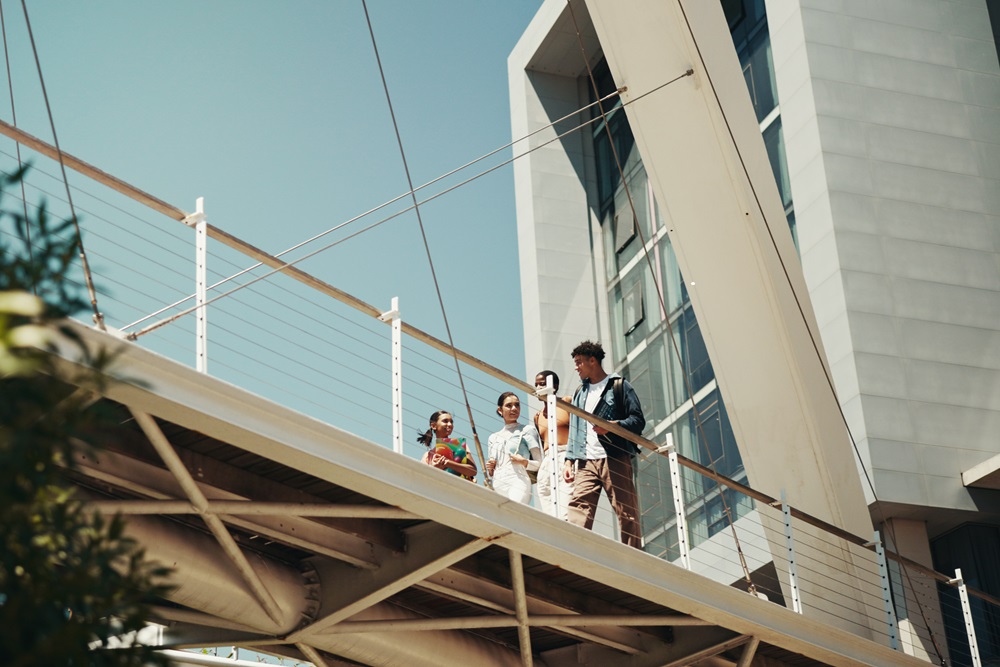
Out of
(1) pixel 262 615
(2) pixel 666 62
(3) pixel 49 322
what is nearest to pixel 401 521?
(1) pixel 262 615

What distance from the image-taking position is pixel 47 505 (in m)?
3.22

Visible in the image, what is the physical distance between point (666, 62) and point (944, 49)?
850cm

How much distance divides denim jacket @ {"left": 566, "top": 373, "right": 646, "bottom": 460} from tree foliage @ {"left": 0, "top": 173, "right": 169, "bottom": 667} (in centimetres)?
753

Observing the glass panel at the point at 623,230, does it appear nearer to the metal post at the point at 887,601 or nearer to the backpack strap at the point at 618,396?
the metal post at the point at 887,601

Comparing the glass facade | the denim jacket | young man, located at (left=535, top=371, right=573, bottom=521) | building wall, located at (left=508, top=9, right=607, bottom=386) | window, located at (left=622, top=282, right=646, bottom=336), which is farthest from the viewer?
building wall, located at (left=508, top=9, right=607, bottom=386)

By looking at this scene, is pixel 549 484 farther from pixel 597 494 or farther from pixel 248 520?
pixel 248 520

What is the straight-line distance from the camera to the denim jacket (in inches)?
424

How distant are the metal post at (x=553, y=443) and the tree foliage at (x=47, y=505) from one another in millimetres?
6750

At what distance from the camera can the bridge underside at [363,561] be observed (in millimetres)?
8406

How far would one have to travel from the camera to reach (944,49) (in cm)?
2006

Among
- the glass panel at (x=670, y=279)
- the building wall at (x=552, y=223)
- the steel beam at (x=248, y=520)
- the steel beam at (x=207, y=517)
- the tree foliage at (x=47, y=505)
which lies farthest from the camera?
the building wall at (x=552, y=223)

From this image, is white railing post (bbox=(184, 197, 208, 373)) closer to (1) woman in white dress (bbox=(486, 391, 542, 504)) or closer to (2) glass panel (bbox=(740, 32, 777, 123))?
(1) woman in white dress (bbox=(486, 391, 542, 504))

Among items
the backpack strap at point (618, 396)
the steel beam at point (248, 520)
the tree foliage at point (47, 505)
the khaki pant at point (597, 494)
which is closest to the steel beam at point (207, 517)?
the steel beam at point (248, 520)

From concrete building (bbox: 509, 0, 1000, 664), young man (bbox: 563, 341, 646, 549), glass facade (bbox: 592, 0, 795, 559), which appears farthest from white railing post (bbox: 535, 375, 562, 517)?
glass facade (bbox: 592, 0, 795, 559)
